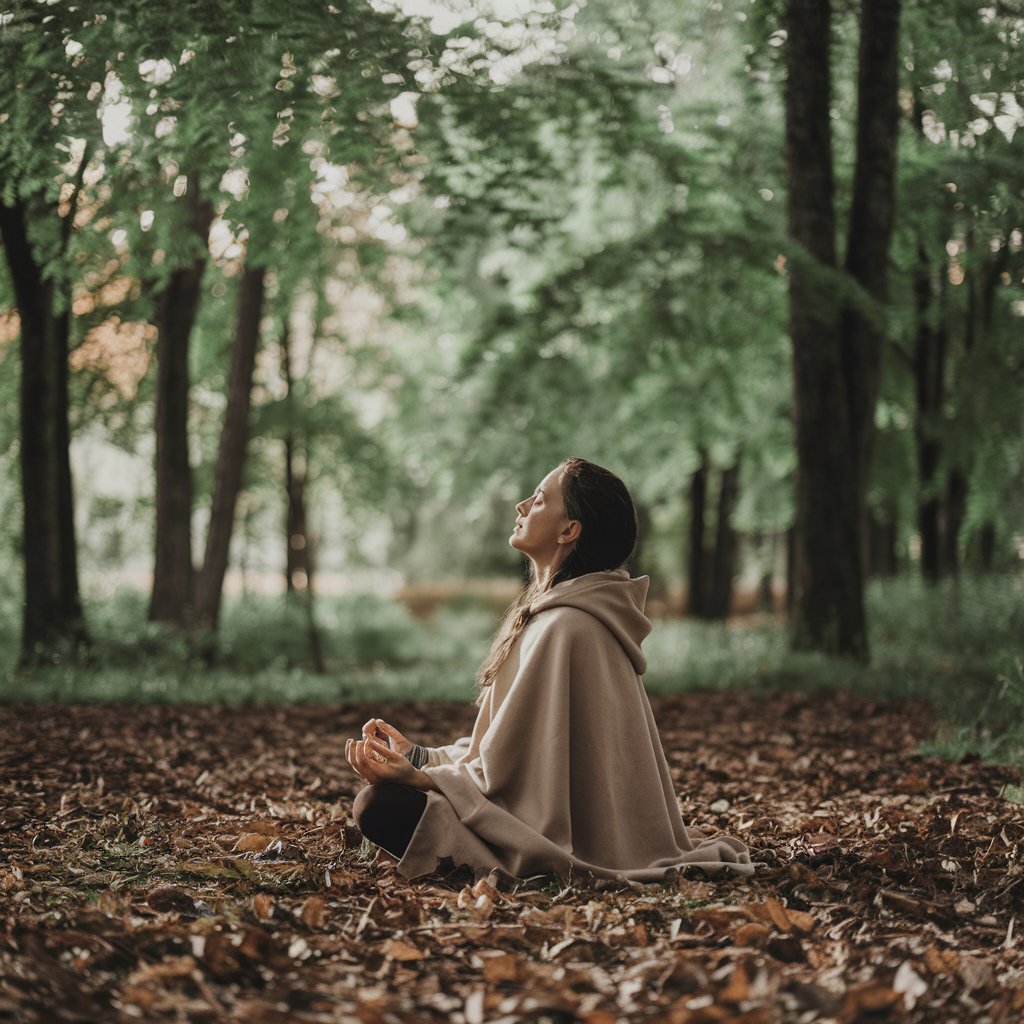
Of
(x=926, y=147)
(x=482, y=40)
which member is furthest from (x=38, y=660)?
(x=926, y=147)

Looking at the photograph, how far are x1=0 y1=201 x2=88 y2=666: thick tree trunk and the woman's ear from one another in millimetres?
6545

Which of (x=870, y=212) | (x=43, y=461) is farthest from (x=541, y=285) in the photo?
(x=43, y=461)

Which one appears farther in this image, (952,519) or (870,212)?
(952,519)

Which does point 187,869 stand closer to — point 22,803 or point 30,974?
point 30,974

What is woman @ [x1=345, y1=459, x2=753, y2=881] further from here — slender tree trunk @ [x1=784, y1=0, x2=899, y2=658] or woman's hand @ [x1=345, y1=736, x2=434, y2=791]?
slender tree trunk @ [x1=784, y1=0, x2=899, y2=658]

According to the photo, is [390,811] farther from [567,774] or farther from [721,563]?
[721,563]

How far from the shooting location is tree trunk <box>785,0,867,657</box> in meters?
9.42

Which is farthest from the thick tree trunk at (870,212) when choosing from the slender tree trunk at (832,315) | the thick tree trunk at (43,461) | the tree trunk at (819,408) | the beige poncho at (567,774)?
the thick tree trunk at (43,461)

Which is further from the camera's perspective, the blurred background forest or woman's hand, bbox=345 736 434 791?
the blurred background forest

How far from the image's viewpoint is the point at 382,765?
12.0ft

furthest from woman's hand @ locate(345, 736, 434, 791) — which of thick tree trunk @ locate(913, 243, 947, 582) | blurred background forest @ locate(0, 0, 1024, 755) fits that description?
thick tree trunk @ locate(913, 243, 947, 582)

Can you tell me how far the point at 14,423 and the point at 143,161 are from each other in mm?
7816

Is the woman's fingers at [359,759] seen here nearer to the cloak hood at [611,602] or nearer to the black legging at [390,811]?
the black legging at [390,811]

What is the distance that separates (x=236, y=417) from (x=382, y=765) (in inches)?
339
